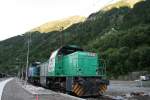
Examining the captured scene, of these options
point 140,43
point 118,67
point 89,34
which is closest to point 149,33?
point 140,43

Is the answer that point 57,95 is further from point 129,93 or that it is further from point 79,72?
point 129,93

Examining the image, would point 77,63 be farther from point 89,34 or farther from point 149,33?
point 89,34

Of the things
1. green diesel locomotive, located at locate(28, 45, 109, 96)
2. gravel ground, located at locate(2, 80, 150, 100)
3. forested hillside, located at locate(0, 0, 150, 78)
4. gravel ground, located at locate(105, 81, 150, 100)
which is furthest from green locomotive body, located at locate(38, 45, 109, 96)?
forested hillside, located at locate(0, 0, 150, 78)

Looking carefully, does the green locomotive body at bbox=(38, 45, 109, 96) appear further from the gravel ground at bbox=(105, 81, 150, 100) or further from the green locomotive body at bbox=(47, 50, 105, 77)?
the gravel ground at bbox=(105, 81, 150, 100)

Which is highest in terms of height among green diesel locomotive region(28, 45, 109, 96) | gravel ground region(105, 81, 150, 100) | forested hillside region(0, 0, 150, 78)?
forested hillside region(0, 0, 150, 78)

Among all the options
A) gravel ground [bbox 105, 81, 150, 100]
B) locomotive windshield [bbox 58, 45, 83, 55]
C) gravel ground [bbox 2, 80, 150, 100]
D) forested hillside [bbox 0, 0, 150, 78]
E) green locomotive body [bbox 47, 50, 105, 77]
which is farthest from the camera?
forested hillside [bbox 0, 0, 150, 78]

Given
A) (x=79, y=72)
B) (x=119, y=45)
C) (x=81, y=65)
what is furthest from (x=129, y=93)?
(x=119, y=45)

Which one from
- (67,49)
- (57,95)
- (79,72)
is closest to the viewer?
(79,72)

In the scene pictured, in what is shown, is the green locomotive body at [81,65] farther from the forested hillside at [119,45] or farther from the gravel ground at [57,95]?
the forested hillside at [119,45]

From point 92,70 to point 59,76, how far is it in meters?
3.85

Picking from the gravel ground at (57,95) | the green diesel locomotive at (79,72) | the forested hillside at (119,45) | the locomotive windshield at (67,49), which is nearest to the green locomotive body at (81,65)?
the green diesel locomotive at (79,72)

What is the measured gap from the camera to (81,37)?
528 feet

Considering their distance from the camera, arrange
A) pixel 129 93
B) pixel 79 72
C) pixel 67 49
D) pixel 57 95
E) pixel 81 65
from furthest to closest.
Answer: pixel 67 49 → pixel 129 93 → pixel 81 65 → pixel 57 95 → pixel 79 72

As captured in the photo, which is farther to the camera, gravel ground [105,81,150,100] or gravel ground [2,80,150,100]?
gravel ground [105,81,150,100]
